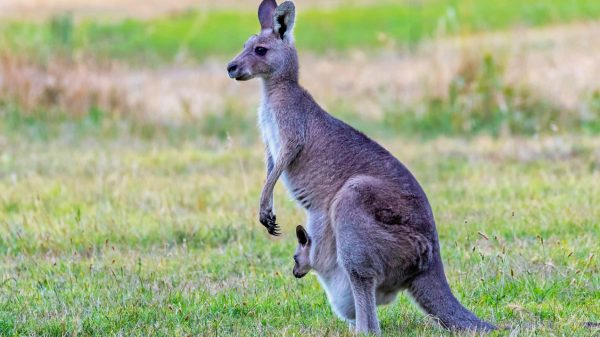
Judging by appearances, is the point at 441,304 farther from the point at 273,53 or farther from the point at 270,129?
the point at 273,53

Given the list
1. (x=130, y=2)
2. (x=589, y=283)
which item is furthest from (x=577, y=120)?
(x=130, y=2)

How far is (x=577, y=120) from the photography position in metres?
12.5

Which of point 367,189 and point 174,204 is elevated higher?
point 367,189

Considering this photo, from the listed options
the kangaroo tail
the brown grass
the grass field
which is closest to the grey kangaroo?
the kangaroo tail

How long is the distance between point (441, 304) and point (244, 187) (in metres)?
4.39

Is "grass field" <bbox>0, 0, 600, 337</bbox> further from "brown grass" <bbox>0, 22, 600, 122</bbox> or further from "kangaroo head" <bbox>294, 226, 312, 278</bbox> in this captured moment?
"kangaroo head" <bbox>294, 226, 312, 278</bbox>

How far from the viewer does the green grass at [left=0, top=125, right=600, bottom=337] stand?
219 inches

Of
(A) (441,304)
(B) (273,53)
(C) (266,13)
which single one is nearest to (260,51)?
(B) (273,53)

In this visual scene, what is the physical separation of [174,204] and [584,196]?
11.1 feet

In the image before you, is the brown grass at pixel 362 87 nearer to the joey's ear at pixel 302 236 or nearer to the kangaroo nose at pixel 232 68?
the kangaroo nose at pixel 232 68

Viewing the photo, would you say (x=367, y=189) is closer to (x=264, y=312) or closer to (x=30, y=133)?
(x=264, y=312)

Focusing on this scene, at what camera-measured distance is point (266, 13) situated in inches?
248

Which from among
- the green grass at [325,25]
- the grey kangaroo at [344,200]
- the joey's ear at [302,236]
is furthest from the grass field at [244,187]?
the green grass at [325,25]

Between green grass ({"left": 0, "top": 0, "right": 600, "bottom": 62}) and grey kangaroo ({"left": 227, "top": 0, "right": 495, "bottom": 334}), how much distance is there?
15059 mm
